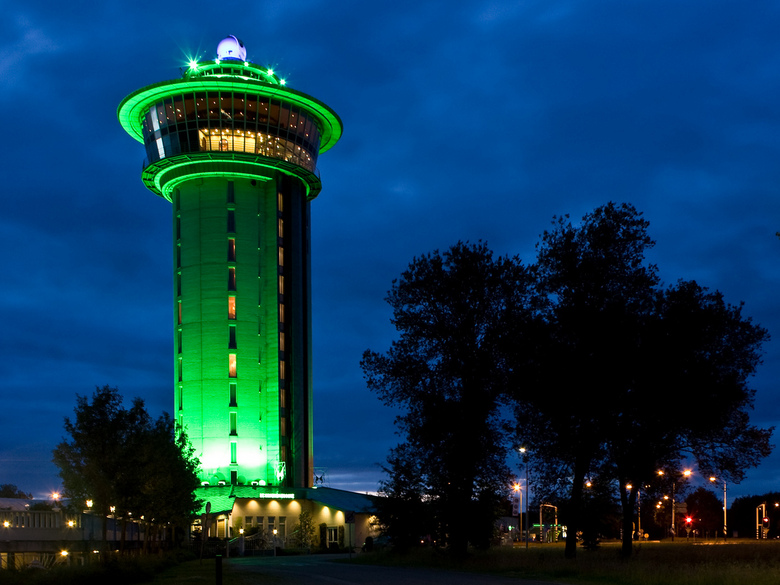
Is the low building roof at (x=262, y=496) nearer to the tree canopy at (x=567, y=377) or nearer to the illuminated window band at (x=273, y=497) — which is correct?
the illuminated window band at (x=273, y=497)

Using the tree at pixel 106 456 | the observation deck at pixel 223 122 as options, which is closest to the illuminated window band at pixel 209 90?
the observation deck at pixel 223 122

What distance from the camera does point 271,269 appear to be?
97125 millimetres

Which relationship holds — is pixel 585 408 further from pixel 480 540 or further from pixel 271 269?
pixel 271 269

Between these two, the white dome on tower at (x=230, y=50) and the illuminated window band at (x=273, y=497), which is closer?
the illuminated window band at (x=273, y=497)

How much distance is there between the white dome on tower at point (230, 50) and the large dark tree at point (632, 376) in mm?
66404

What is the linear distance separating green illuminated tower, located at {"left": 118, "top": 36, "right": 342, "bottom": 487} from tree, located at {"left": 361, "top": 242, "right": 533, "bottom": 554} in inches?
1751

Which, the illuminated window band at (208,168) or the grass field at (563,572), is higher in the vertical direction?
the illuminated window band at (208,168)

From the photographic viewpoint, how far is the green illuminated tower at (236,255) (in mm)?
92875

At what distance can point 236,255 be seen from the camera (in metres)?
95.9

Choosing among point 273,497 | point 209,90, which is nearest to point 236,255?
point 209,90

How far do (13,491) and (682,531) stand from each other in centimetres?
11769

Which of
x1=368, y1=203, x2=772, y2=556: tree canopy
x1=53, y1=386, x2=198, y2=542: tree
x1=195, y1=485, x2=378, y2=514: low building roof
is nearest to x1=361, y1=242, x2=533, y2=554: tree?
x1=368, y1=203, x2=772, y2=556: tree canopy

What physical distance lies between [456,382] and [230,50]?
64.0 m

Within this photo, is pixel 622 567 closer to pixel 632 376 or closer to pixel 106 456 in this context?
pixel 632 376
